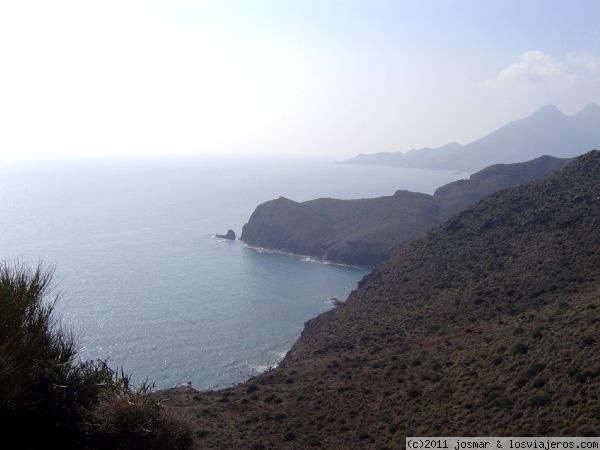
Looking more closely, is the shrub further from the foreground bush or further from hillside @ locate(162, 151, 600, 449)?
the foreground bush

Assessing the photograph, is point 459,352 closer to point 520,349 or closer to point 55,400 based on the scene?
point 520,349

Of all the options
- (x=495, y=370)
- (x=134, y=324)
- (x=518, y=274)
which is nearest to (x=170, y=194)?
(x=134, y=324)

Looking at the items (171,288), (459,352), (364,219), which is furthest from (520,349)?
(364,219)

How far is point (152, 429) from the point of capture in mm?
14047

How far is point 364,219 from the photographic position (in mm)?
103750

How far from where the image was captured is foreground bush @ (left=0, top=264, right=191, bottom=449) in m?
12.0

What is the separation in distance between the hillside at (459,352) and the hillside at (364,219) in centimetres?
4017

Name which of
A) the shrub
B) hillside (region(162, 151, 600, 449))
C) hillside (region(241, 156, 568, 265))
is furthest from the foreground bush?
hillside (region(241, 156, 568, 265))

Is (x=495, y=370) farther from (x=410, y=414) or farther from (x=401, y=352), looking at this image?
(x=401, y=352)

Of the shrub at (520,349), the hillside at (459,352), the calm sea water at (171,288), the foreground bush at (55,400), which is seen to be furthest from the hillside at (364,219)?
the foreground bush at (55,400)

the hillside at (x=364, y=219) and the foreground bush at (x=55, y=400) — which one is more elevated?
the hillside at (x=364, y=219)

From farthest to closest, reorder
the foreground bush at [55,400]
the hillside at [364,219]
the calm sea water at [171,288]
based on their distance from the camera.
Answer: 1. the hillside at [364,219]
2. the calm sea water at [171,288]
3. the foreground bush at [55,400]

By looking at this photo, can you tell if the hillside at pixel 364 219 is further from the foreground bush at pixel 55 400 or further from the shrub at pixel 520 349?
the foreground bush at pixel 55 400

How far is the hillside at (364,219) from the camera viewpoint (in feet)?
306
